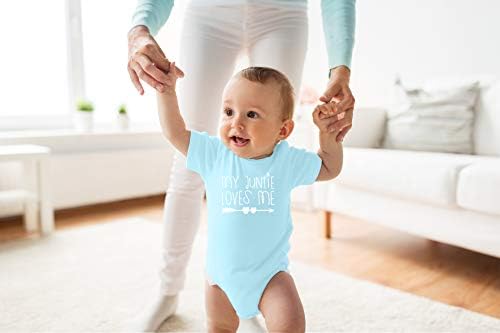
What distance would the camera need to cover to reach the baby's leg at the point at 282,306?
889 mm

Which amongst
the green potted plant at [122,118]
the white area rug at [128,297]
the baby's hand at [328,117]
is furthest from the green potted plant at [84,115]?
the baby's hand at [328,117]

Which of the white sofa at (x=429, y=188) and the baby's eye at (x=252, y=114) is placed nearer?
the baby's eye at (x=252, y=114)

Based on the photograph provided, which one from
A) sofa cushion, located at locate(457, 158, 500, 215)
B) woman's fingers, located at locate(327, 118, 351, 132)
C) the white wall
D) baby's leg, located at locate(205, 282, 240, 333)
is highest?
the white wall

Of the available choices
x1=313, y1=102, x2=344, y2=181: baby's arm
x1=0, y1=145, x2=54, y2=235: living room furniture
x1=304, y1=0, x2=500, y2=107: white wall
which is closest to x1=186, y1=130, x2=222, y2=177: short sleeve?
x1=313, y1=102, x2=344, y2=181: baby's arm

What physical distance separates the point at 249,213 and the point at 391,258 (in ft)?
4.66

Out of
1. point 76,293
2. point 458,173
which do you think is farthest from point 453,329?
point 76,293

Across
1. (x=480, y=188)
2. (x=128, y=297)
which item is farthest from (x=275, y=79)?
(x=480, y=188)

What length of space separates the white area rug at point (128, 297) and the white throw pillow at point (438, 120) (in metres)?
0.94

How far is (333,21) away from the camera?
42.1 inches

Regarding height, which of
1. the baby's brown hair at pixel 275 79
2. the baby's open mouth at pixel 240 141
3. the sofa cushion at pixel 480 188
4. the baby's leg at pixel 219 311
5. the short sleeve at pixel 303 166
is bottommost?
the baby's leg at pixel 219 311

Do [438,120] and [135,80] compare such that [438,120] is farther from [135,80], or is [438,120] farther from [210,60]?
[135,80]

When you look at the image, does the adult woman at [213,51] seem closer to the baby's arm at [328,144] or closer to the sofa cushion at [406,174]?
the baby's arm at [328,144]

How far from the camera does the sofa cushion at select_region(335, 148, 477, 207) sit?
6.17 feet

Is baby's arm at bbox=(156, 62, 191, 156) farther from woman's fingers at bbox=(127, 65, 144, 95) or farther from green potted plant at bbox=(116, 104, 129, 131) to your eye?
green potted plant at bbox=(116, 104, 129, 131)
